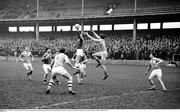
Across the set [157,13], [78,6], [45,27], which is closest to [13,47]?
[45,27]

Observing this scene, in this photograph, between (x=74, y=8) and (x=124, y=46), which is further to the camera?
(x=74, y=8)

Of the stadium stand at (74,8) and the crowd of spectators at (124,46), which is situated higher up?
the stadium stand at (74,8)

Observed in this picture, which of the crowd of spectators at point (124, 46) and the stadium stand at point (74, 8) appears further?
the stadium stand at point (74, 8)

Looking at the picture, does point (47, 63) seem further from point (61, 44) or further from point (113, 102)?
point (61, 44)

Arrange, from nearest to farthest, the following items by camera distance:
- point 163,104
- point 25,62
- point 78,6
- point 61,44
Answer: point 163,104 < point 25,62 < point 61,44 < point 78,6

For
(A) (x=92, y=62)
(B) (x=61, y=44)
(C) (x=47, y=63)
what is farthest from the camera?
(B) (x=61, y=44)

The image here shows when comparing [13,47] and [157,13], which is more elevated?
[157,13]

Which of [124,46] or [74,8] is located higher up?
[74,8]

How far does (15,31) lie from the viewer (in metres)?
45.9

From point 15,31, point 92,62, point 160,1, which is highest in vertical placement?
point 160,1

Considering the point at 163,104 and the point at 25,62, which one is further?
the point at 25,62

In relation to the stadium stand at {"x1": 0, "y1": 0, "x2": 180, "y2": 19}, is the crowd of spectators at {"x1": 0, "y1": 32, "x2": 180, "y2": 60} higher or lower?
lower

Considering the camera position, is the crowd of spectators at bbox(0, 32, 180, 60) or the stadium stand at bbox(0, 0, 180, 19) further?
the stadium stand at bbox(0, 0, 180, 19)

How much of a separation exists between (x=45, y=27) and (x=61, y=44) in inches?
438
